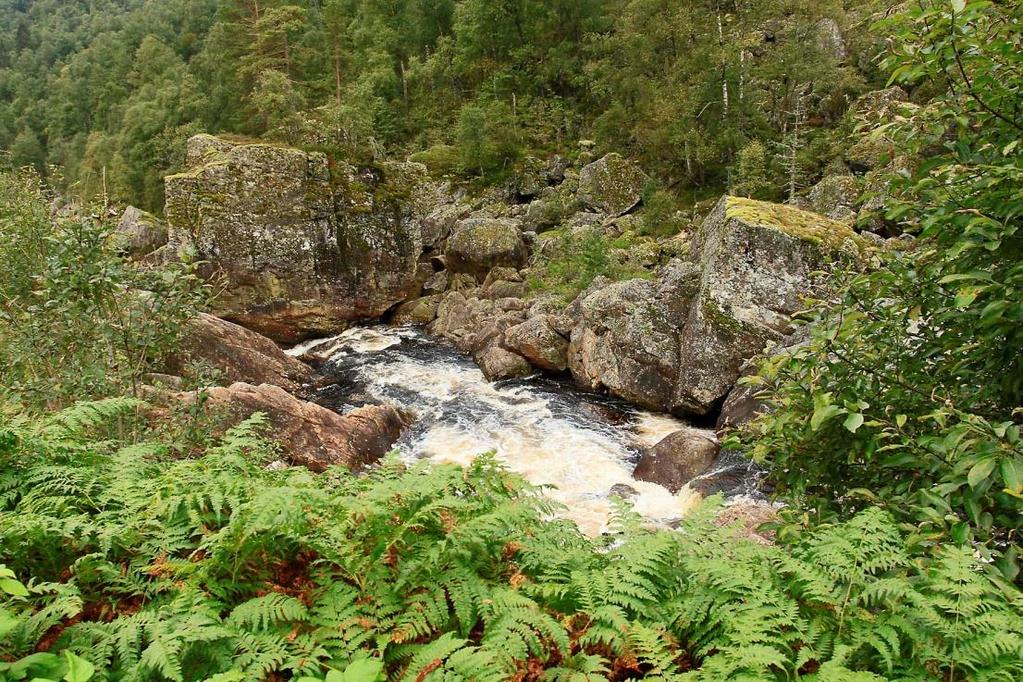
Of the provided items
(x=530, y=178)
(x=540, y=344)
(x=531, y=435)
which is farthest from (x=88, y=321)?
(x=530, y=178)

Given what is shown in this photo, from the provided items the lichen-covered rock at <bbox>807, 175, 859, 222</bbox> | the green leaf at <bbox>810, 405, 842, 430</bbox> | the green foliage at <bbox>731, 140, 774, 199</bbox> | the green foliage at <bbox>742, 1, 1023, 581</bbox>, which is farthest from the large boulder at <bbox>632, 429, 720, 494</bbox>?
the green foliage at <bbox>731, 140, 774, 199</bbox>

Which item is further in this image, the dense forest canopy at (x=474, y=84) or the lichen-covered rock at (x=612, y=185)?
the lichen-covered rock at (x=612, y=185)

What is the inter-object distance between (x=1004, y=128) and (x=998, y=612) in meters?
2.55

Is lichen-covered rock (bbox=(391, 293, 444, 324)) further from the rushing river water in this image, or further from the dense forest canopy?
the dense forest canopy

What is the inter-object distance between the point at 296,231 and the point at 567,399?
14149mm

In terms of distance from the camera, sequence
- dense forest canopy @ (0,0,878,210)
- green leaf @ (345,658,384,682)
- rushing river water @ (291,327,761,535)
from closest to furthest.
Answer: green leaf @ (345,658,384,682), rushing river water @ (291,327,761,535), dense forest canopy @ (0,0,878,210)

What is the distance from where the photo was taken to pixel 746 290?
14.0 m

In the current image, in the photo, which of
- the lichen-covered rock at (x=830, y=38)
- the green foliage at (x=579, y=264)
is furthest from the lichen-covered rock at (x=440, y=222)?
the lichen-covered rock at (x=830, y=38)

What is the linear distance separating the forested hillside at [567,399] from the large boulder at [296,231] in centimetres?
14

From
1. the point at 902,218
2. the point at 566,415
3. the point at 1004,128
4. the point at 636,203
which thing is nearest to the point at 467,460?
the point at 566,415

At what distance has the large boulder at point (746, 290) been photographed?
13703 millimetres

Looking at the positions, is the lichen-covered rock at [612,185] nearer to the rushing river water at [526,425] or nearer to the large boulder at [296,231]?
the large boulder at [296,231]

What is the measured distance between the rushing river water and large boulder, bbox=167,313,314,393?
1.24 meters

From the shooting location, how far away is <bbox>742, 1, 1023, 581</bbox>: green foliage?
2.93 m
